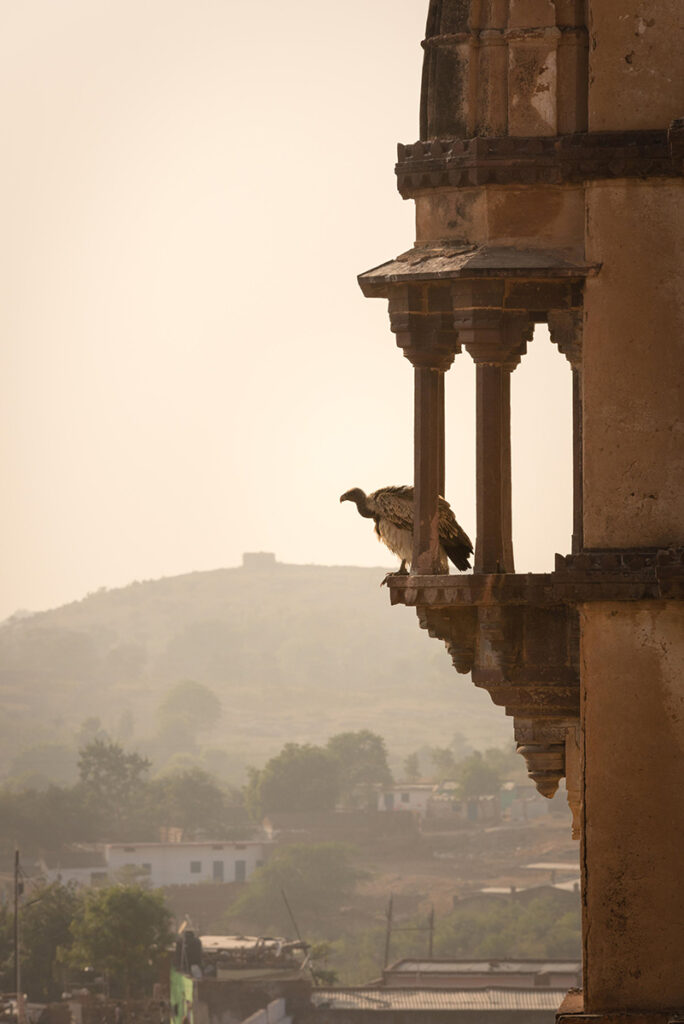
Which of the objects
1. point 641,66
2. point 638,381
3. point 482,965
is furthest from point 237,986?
point 641,66

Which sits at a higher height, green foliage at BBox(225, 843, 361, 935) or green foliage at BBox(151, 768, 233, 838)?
green foliage at BBox(151, 768, 233, 838)

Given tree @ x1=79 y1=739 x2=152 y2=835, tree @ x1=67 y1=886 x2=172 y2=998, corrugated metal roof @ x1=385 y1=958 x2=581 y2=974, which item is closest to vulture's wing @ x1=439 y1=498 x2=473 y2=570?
corrugated metal roof @ x1=385 y1=958 x2=581 y2=974

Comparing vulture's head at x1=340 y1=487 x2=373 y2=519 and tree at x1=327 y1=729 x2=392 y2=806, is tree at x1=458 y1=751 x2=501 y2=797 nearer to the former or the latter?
tree at x1=327 y1=729 x2=392 y2=806

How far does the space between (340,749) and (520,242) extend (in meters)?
167

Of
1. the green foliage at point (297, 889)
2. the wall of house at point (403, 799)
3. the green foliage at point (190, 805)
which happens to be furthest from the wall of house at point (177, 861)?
the wall of house at point (403, 799)

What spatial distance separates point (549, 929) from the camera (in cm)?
10550

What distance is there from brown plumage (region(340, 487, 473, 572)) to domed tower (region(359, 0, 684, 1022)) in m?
0.22

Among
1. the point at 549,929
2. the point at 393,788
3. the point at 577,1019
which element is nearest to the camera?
the point at 577,1019

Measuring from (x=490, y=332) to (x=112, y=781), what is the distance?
156637mm

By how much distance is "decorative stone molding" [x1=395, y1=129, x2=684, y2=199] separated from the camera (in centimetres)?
1010

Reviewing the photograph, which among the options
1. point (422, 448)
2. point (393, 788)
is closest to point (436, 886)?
point (393, 788)

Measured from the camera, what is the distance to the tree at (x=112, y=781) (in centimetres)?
15850

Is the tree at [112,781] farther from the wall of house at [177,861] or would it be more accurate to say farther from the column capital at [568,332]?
the column capital at [568,332]

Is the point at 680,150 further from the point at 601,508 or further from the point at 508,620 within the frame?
the point at 508,620
